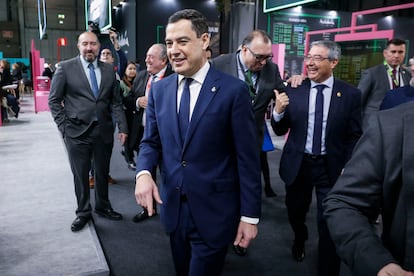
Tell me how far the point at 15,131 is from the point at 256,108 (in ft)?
22.2

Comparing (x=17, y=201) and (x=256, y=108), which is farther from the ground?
(x=256, y=108)

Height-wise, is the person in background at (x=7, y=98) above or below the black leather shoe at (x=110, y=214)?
above

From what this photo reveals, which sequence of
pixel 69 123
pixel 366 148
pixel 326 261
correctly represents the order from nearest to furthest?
pixel 366 148
pixel 326 261
pixel 69 123

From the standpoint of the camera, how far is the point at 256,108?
106 inches

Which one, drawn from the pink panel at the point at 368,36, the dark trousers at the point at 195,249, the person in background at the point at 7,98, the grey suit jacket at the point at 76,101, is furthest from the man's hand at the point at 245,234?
the person in background at the point at 7,98

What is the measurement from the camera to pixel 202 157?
152cm

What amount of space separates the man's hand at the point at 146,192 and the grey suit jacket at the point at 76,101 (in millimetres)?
1756

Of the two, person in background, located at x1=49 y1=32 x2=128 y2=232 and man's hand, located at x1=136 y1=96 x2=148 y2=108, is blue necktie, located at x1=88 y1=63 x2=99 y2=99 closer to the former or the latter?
person in background, located at x1=49 y1=32 x2=128 y2=232

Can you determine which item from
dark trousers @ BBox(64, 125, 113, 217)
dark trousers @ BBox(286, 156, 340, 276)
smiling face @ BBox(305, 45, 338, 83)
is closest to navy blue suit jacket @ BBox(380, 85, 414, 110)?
smiling face @ BBox(305, 45, 338, 83)

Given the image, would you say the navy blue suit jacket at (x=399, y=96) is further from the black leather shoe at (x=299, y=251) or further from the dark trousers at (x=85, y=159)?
the dark trousers at (x=85, y=159)

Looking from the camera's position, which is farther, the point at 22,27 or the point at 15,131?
the point at 22,27

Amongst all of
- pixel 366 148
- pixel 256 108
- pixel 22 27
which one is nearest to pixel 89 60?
pixel 256 108

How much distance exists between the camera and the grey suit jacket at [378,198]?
2.47 feet

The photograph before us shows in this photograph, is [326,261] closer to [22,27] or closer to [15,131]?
[15,131]
